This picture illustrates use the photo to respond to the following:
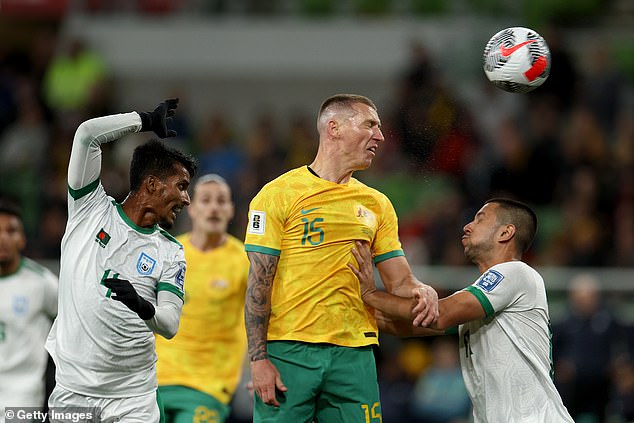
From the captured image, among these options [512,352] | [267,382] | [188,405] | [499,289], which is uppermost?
[499,289]

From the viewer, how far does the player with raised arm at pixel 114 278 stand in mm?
6512

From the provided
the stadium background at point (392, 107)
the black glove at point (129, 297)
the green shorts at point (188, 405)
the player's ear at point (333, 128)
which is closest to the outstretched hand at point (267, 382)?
the black glove at point (129, 297)

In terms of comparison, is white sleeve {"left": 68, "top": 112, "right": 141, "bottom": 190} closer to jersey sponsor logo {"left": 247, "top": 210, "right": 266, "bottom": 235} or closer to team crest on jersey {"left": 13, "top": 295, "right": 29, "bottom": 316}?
jersey sponsor logo {"left": 247, "top": 210, "right": 266, "bottom": 235}

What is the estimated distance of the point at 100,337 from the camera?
6516mm

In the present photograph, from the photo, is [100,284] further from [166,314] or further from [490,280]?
[490,280]

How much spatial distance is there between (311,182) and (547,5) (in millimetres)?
11616

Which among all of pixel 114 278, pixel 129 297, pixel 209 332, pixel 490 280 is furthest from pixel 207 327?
pixel 490 280

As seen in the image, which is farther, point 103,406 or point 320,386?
point 320,386

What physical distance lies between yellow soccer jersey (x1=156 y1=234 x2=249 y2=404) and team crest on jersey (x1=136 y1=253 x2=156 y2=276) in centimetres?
198

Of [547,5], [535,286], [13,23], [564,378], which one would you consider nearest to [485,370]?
[535,286]

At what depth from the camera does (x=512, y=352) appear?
6805 millimetres

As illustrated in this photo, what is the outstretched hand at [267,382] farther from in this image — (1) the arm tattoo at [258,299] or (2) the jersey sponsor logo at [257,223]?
(2) the jersey sponsor logo at [257,223]

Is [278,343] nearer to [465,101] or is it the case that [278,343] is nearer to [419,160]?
[419,160]

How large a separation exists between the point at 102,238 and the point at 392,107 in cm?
1037
